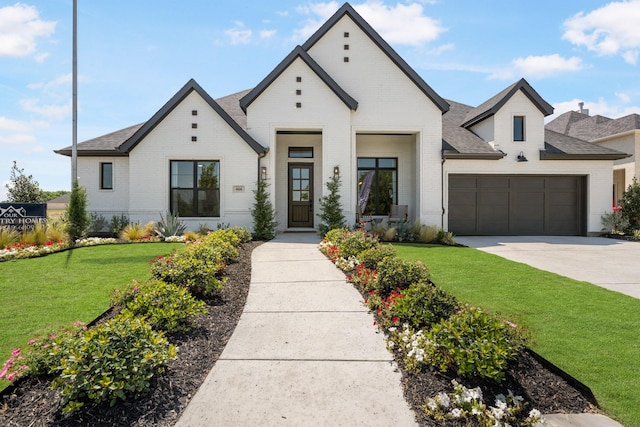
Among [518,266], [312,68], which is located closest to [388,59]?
[312,68]

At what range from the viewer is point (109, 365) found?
2920 millimetres

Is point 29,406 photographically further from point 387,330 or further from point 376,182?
point 376,182

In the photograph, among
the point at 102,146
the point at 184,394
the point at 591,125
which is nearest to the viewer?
the point at 184,394

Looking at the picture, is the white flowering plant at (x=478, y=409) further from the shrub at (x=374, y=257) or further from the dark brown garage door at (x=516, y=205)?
the dark brown garage door at (x=516, y=205)

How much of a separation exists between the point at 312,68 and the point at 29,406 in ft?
40.8

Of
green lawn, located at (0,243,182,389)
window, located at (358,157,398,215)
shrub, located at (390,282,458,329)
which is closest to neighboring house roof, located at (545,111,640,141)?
window, located at (358,157,398,215)

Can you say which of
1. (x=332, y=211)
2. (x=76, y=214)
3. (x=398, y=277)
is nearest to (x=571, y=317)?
(x=398, y=277)

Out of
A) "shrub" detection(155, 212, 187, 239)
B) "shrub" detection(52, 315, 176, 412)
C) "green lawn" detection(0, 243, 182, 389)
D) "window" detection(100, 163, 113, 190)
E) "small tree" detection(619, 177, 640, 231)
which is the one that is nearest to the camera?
"shrub" detection(52, 315, 176, 412)

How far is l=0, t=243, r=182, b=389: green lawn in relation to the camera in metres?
4.61

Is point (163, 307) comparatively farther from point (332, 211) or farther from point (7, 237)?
point (332, 211)

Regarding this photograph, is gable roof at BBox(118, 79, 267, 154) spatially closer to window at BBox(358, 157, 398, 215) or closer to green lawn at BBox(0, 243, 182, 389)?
green lawn at BBox(0, 243, 182, 389)

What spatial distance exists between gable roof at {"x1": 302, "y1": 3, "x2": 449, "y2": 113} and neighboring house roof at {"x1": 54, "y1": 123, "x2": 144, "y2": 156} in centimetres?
780

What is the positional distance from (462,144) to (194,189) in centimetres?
1024

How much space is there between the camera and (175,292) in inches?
180
